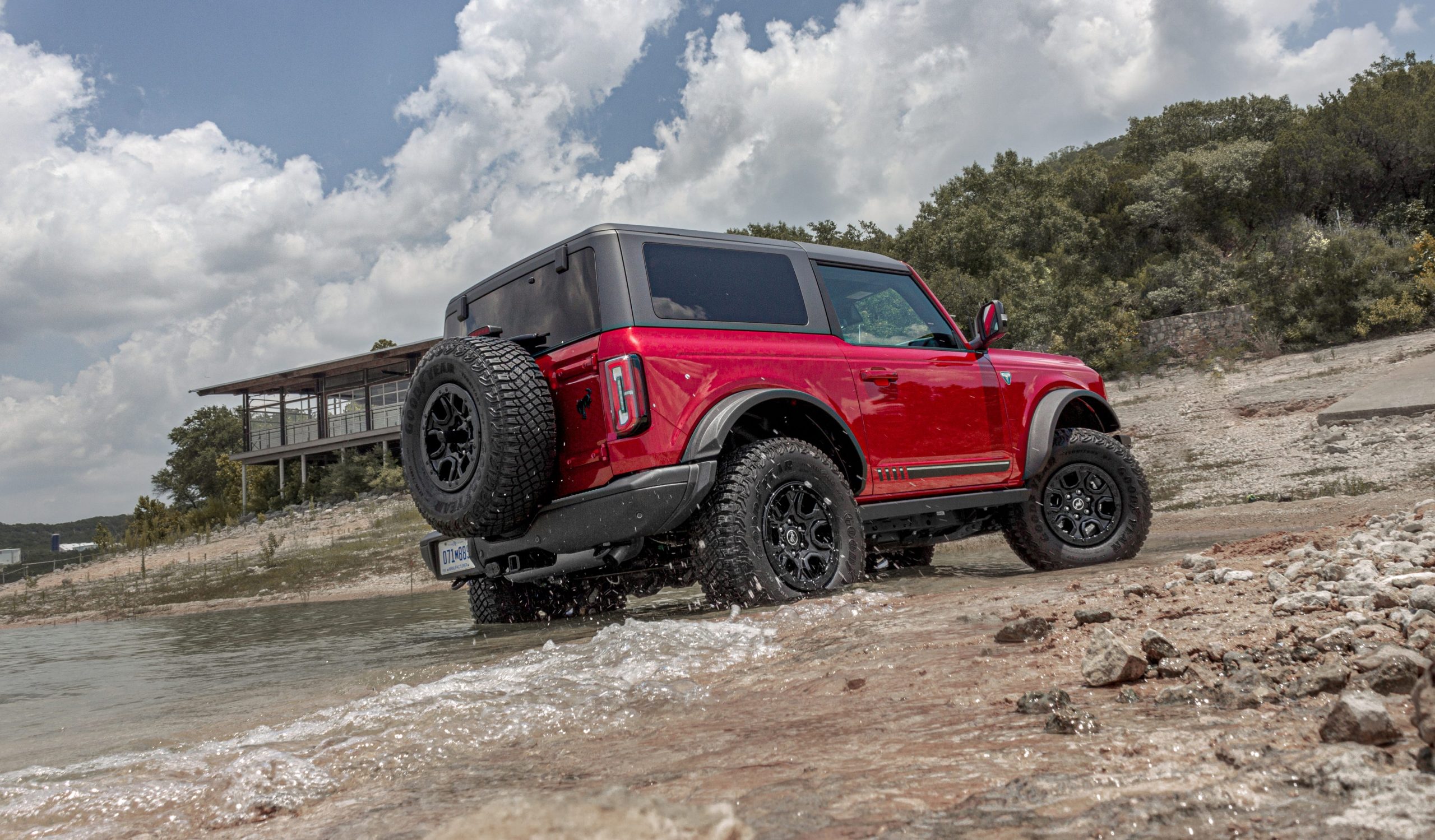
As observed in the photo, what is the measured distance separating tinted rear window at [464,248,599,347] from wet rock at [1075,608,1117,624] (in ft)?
8.13

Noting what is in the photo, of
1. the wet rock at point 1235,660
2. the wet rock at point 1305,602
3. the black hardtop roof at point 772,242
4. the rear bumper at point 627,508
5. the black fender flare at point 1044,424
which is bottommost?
the wet rock at point 1235,660

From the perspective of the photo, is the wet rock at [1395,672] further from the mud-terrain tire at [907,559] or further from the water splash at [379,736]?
the mud-terrain tire at [907,559]

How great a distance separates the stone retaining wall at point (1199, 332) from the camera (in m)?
20.0

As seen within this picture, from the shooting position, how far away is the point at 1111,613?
2.65 meters

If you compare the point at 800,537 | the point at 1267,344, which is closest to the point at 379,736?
the point at 800,537

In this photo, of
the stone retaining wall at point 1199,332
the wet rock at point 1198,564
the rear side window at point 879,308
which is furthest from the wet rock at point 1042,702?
the stone retaining wall at point 1199,332

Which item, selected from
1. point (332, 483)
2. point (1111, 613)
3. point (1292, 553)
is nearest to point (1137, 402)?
point (1292, 553)

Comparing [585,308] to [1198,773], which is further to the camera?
[585,308]

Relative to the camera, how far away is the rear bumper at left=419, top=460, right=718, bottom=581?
395 cm

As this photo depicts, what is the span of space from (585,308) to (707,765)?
2.92 metres

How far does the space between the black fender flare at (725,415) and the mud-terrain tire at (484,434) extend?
67 centimetres

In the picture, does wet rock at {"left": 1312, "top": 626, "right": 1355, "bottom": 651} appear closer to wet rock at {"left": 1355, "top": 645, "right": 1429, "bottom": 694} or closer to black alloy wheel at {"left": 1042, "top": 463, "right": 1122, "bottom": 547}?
wet rock at {"left": 1355, "top": 645, "right": 1429, "bottom": 694}

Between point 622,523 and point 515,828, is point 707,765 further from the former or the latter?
point 622,523

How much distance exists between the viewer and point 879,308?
5480 mm
